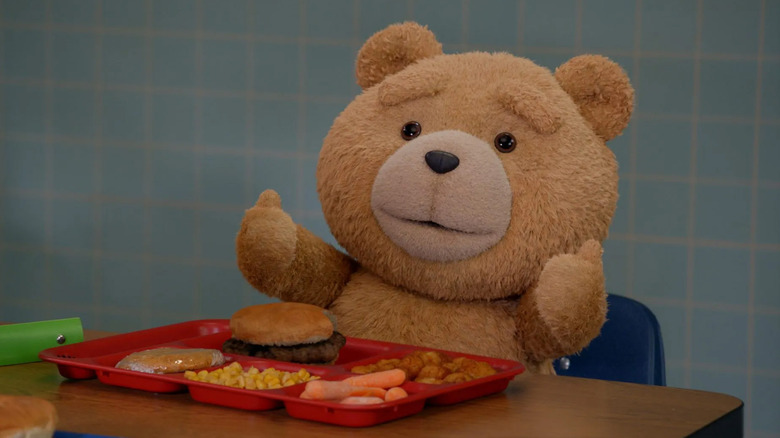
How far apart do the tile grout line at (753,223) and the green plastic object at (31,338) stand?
1684mm

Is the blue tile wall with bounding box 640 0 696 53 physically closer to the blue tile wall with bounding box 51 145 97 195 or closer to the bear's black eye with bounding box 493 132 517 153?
the bear's black eye with bounding box 493 132 517 153

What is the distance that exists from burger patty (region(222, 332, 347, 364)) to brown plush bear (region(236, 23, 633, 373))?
236mm

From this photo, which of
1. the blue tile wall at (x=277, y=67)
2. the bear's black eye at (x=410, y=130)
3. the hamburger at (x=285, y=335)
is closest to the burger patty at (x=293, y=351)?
the hamburger at (x=285, y=335)

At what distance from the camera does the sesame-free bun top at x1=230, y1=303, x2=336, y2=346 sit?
1.34 meters

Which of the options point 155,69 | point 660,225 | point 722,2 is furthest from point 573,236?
point 155,69

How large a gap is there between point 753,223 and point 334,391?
5.47 ft

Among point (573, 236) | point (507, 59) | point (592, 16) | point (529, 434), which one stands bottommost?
point (529, 434)

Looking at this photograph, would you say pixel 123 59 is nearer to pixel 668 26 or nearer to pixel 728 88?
pixel 668 26

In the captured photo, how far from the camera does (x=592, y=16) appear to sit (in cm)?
249

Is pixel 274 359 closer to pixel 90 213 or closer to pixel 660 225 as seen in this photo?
pixel 660 225

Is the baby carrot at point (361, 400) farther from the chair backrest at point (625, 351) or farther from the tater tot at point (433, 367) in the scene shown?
the chair backrest at point (625, 351)

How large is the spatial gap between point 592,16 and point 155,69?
1.23 metres

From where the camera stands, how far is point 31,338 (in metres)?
1.39

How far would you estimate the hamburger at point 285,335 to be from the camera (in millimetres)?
1338
